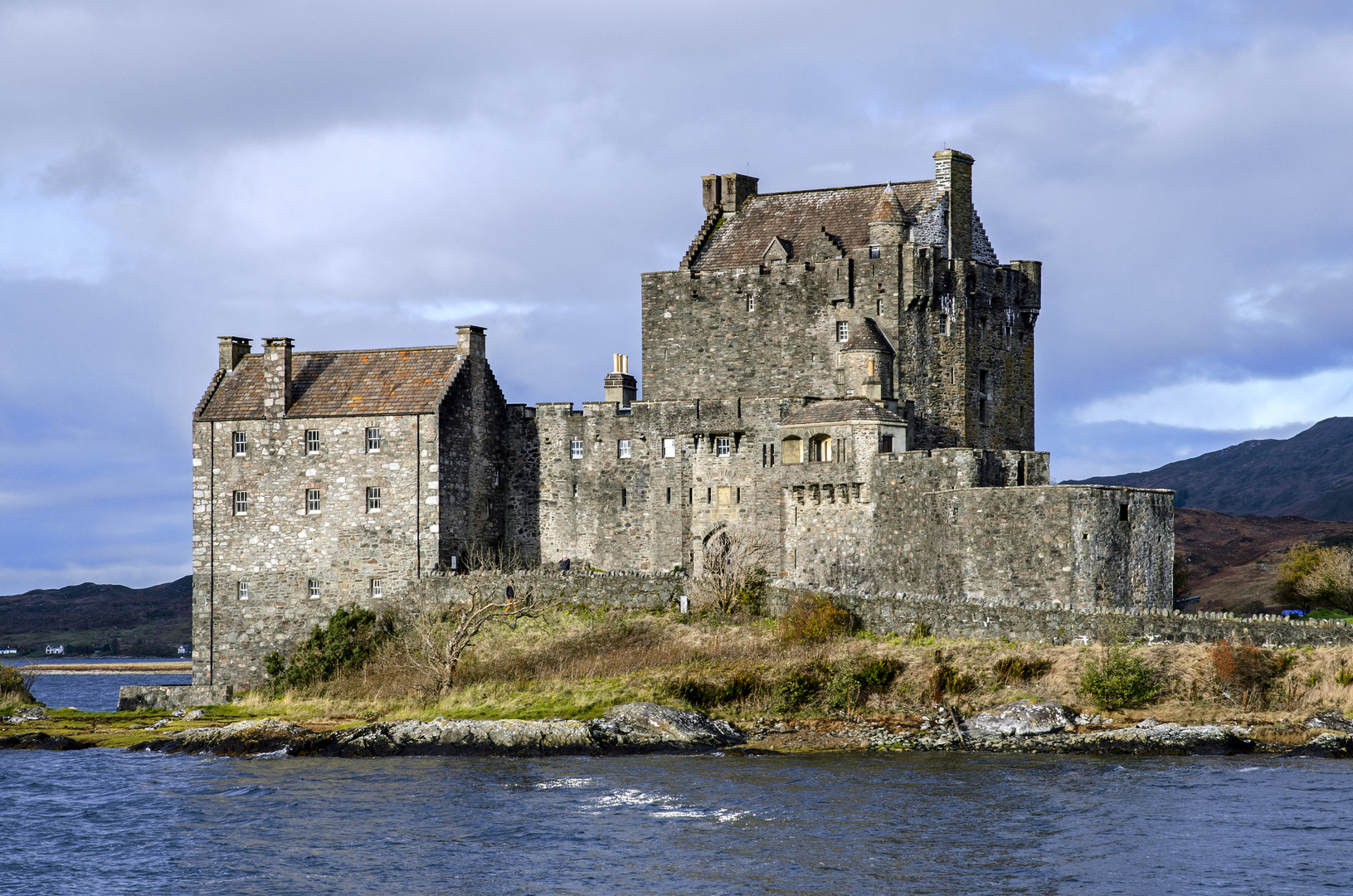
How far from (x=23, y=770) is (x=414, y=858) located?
64.0 ft

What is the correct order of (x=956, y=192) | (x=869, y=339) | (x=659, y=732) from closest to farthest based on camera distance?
(x=659, y=732) < (x=869, y=339) < (x=956, y=192)

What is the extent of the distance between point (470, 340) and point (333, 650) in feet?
43.1

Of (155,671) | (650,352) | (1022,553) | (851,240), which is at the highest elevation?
(851,240)

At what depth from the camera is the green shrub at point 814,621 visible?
5266 centimetres

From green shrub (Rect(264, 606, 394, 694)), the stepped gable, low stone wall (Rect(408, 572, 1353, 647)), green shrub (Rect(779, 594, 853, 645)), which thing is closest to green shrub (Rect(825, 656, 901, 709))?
green shrub (Rect(779, 594, 853, 645))

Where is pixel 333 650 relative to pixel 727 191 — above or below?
below

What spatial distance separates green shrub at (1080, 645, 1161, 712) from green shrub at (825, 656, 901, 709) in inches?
236

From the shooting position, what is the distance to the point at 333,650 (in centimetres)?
5728

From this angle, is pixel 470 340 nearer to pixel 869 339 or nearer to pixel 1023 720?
pixel 869 339

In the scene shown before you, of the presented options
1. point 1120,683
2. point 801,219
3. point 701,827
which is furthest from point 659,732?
point 801,219

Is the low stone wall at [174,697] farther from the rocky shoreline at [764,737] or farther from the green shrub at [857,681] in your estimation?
the green shrub at [857,681]

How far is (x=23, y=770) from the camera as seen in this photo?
160 ft

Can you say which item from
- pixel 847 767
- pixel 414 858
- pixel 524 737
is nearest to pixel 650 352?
pixel 524 737

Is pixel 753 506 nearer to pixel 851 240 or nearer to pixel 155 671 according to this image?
pixel 851 240
